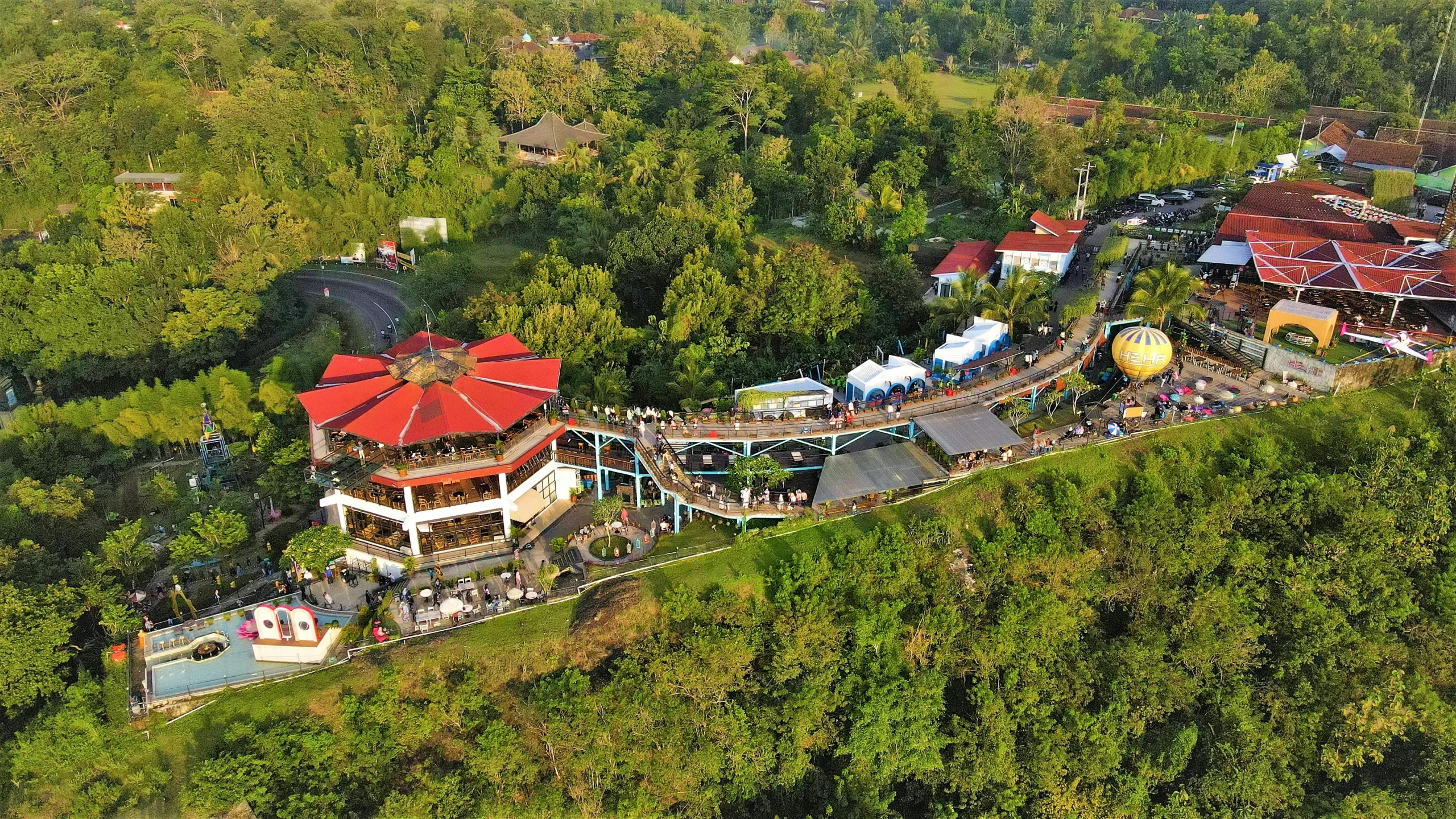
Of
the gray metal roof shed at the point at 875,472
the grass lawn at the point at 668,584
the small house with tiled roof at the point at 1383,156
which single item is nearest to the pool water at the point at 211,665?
the grass lawn at the point at 668,584

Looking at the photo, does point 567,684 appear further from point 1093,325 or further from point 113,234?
point 113,234

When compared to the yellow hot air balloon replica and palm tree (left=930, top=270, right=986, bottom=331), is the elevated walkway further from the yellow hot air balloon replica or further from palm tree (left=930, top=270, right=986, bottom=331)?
palm tree (left=930, top=270, right=986, bottom=331)

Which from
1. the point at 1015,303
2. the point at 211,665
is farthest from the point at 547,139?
the point at 211,665

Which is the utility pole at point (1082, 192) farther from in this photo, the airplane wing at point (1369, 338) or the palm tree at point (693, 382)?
the palm tree at point (693, 382)

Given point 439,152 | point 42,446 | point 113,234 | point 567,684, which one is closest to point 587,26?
point 439,152

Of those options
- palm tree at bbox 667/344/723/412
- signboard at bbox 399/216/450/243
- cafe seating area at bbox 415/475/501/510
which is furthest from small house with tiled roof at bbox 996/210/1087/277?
signboard at bbox 399/216/450/243

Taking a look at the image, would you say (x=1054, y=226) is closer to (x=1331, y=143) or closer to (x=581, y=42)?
(x=1331, y=143)
